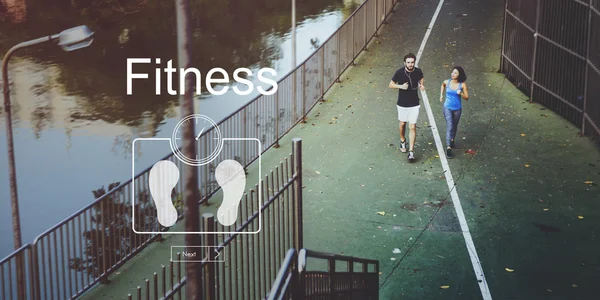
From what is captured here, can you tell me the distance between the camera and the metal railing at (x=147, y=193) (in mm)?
9914

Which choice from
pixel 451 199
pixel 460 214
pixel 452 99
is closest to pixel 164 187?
pixel 451 199

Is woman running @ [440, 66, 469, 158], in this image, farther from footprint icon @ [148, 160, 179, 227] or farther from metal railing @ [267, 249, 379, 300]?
metal railing @ [267, 249, 379, 300]

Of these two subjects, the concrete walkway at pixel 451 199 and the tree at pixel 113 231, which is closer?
the concrete walkway at pixel 451 199

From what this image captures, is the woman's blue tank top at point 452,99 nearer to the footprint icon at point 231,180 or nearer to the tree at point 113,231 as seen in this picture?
the footprint icon at point 231,180

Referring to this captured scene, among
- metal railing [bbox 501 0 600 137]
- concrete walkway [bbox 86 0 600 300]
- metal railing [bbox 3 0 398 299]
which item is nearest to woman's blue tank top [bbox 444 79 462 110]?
concrete walkway [bbox 86 0 600 300]

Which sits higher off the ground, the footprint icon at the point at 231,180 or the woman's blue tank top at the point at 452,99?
Result: the woman's blue tank top at the point at 452,99

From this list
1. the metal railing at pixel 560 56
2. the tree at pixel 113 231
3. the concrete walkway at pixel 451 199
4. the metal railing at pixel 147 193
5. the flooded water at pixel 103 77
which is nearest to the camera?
the concrete walkway at pixel 451 199

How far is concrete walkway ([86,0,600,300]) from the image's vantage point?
9430 millimetres

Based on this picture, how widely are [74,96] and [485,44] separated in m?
13.6

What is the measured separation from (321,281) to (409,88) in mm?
7263

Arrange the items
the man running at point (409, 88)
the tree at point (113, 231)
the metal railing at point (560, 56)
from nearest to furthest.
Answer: the tree at point (113, 231)
the man running at point (409, 88)
the metal railing at point (560, 56)

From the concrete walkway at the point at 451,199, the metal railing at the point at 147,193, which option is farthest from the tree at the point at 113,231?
the concrete walkway at the point at 451,199

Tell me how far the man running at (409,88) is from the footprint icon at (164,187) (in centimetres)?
401

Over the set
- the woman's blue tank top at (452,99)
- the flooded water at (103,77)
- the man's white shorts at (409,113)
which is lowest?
the flooded water at (103,77)
